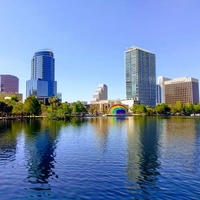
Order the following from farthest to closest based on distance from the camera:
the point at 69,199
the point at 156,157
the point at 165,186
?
the point at 156,157, the point at 165,186, the point at 69,199

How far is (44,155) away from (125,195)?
23927 mm

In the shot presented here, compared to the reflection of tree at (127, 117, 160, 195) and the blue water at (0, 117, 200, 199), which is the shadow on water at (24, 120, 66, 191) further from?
the reflection of tree at (127, 117, 160, 195)

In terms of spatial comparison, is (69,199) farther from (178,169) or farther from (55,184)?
(178,169)

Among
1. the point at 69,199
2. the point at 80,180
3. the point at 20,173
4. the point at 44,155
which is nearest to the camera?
the point at 69,199

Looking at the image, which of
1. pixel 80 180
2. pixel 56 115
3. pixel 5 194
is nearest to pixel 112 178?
pixel 80 180

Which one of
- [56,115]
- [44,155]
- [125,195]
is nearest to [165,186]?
[125,195]

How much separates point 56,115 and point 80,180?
15197 cm

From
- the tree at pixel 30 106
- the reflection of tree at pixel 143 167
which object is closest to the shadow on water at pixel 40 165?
the reflection of tree at pixel 143 167

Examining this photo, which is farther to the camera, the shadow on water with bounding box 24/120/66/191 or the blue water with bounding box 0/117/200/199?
the shadow on water with bounding box 24/120/66/191

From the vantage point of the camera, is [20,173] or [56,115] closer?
[20,173]

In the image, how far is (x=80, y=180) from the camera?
1110 inches

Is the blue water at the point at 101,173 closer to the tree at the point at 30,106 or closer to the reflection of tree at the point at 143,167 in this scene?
the reflection of tree at the point at 143,167

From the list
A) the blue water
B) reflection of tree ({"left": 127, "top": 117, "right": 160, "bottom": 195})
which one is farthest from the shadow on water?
reflection of tree ({"left": 127, "top": 117, "right": 160, "bottom": 195})

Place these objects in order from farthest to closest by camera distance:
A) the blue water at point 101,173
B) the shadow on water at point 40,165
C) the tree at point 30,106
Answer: the tree at point 30,106 < the shadow on water at point 40,165 < the blue water at point 101,173
